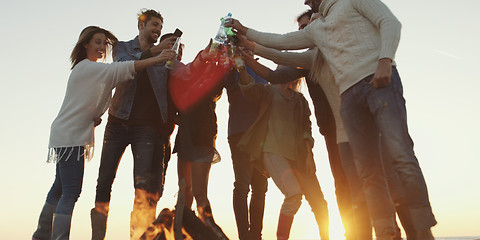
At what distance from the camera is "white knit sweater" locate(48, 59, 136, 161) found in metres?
4.07

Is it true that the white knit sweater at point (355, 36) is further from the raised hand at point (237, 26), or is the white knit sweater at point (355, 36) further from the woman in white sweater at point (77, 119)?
the woman in white sweater at point (77, 119)

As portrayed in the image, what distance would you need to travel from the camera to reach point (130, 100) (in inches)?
187

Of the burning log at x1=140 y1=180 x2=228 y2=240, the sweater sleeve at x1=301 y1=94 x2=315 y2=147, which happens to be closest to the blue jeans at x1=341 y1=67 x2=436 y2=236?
the burning log at x1=140 y1=180 x2=228 y2=240

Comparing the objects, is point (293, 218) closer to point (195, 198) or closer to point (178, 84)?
point (195, 198)

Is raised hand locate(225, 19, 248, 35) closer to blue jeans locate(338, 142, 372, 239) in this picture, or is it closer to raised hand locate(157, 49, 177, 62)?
raised hand locate(157, 49, 177, 62)

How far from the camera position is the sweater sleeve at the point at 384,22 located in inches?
127

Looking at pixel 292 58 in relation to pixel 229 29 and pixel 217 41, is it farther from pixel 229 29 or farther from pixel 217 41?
pixel 217 41

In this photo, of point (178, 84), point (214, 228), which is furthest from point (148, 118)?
point (214, 228)

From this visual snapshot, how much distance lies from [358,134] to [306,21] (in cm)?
227

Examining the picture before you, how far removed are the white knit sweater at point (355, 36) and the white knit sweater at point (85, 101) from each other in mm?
2088

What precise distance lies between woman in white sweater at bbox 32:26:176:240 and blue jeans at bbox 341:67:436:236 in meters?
2.24

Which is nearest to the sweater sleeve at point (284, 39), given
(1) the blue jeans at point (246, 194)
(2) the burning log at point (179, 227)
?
(1) the blue jeans at point (246, 194)

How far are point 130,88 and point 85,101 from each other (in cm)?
68

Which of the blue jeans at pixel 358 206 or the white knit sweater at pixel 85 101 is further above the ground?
the white knit sweater at pixel 85 101
